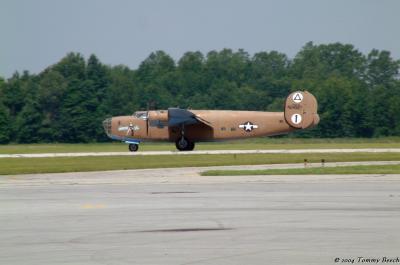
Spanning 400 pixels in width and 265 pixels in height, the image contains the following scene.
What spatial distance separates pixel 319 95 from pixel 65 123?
3044 centimetres

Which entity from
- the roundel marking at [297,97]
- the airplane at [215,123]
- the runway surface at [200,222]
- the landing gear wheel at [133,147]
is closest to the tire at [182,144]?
the airplane at [215,123]

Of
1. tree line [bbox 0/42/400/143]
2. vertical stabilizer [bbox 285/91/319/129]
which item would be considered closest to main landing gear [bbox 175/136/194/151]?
vertical stabilizer [bbox 285/91/319/129]

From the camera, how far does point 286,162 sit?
37.6 metres

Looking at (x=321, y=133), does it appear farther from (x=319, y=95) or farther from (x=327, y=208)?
(x=327, y=208)

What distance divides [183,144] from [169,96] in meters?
57.0

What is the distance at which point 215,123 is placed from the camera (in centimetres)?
5141

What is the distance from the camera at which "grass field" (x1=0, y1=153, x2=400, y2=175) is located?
35.3 m

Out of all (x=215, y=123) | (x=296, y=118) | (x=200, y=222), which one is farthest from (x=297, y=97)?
(x=200, y=222)

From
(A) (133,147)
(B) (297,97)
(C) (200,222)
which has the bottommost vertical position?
(A) (133,147)

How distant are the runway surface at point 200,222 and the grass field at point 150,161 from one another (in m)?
9.21

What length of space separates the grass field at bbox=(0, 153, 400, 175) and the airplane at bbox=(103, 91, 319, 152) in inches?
282

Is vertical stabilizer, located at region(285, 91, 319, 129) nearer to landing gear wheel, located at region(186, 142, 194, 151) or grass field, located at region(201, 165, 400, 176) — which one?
landing gear wheel, located at region(186, 142, 194, 151)

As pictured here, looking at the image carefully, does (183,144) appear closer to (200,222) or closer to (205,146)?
(205,146)

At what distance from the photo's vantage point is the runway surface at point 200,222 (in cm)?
1280
